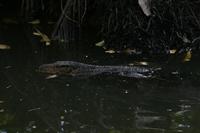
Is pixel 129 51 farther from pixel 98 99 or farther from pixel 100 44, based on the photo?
pixel 98 99

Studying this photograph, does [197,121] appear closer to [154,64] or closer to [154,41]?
[154,64]

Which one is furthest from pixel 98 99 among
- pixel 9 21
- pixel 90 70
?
pixel 9 21

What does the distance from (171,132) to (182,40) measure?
2.10 metres

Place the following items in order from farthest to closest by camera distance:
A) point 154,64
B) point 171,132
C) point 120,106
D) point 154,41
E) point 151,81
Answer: point 154,41 → point 154,64 → point 151,81 → point 120,106 → point 171,132

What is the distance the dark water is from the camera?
16.3 ft

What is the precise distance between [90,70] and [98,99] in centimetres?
58

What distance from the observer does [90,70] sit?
595 centimetres

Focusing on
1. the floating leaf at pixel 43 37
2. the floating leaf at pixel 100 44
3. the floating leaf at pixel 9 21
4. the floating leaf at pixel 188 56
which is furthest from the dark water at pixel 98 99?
the floating leaf at pixel 9 21

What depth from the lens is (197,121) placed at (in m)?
5.04

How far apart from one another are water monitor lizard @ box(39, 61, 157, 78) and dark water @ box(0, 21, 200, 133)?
7 cm

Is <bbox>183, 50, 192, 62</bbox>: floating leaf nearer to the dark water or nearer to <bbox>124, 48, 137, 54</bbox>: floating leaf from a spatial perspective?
the dark water

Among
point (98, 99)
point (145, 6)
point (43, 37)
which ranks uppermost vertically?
point (145, 6)

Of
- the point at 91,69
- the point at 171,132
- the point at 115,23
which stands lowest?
the point at 171,132

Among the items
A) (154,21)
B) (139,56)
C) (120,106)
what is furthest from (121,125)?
(154,21)
